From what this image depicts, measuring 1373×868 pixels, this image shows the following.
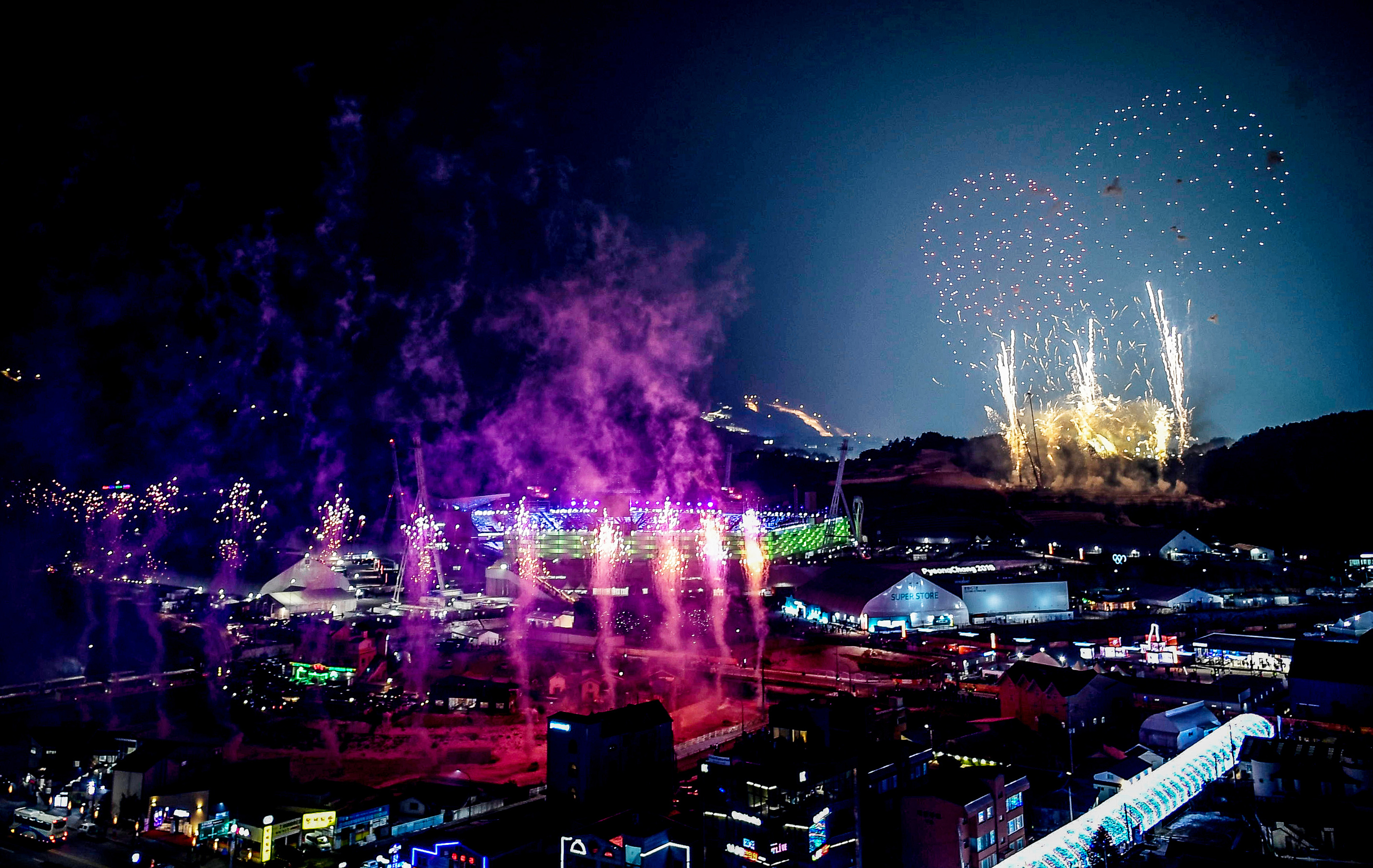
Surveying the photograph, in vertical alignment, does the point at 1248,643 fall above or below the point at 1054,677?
below

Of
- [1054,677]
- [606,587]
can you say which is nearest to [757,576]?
[606,587]

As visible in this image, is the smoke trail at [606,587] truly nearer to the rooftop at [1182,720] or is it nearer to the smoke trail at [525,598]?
the smoke trail at [525,598]

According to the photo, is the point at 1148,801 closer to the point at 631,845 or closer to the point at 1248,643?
the point at 631,845

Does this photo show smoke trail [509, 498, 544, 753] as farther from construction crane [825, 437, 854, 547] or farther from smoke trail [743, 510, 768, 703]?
construction crane [825, 437, 854, 547]

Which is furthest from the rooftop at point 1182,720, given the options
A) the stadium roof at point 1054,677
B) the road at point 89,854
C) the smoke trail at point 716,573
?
the road at point 89,854

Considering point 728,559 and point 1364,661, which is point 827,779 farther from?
point 728,559

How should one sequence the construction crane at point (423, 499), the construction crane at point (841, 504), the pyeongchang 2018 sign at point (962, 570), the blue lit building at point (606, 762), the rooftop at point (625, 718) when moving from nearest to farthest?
1. the blue lit building at point (606, 762)
2. the rooftop at point (625, 718)
3. the pyeongchang 2018 sign at point (962, 570)
4. the construction crane at point (423, 499)
5. the construction crane at point (841, 504)

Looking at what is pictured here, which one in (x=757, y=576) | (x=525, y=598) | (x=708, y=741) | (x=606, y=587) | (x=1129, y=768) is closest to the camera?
(x=1129, y=768)
